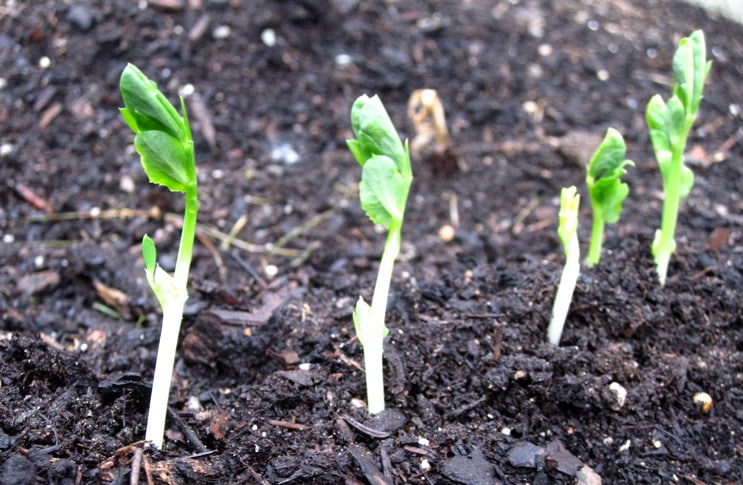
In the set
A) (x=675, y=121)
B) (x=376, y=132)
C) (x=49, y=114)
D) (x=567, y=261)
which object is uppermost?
(x=376, y=132)

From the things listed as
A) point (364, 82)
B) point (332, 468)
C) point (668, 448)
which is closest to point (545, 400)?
point (668, 448)

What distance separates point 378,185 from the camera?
160 centimetres

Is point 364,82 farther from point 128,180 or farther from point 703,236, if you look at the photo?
point 703,236

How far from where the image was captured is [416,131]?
336 cm

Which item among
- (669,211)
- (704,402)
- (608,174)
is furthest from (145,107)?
(704,402)

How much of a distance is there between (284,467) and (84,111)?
219 cm

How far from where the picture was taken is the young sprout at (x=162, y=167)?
1.46 meters

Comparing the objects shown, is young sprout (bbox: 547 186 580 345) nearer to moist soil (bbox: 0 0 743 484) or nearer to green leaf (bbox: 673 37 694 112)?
moist soil (bbox: 0 0 743 484)

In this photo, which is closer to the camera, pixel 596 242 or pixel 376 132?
pixel 376 132

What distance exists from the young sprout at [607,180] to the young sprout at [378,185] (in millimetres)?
578

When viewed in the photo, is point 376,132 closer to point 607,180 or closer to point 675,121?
point 607,180

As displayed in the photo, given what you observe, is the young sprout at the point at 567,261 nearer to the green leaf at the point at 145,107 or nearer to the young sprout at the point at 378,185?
the young sprout at the point at 378,185

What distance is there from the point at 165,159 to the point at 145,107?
0.11m

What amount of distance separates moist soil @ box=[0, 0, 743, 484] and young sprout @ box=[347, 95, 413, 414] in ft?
0.68
